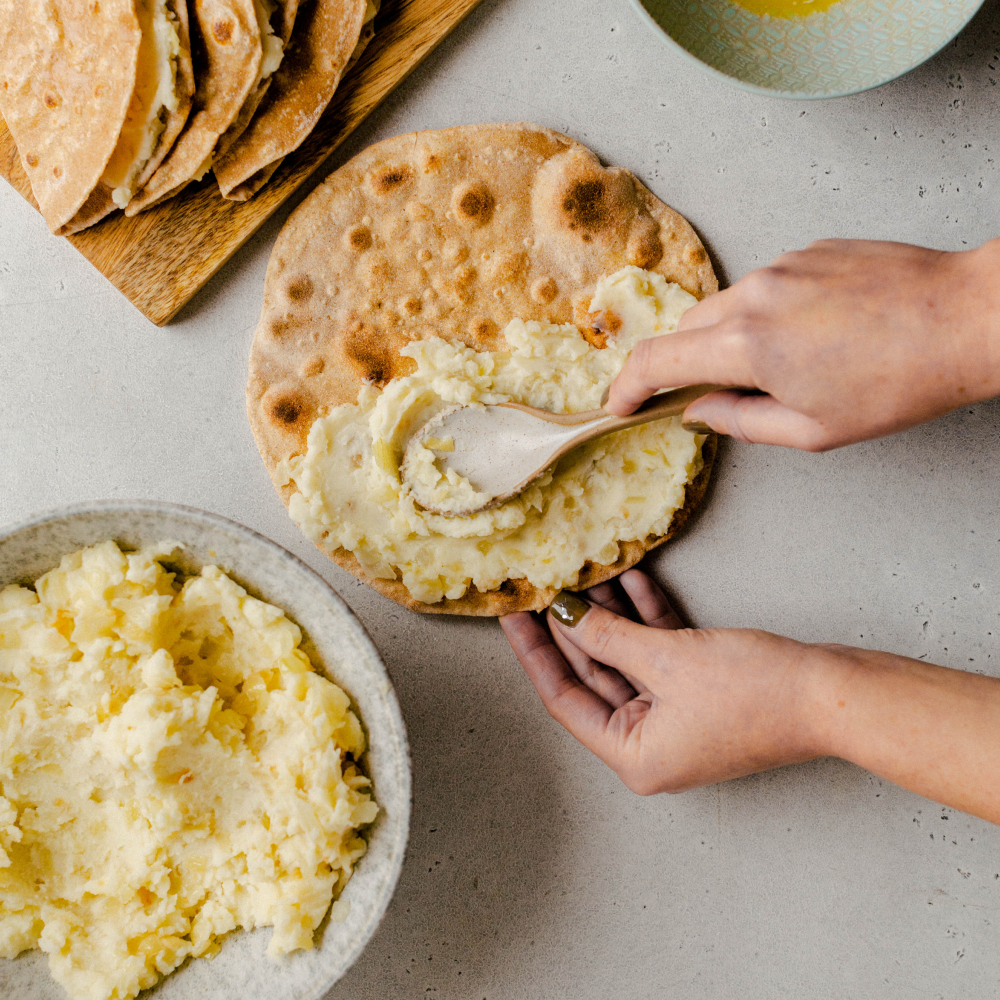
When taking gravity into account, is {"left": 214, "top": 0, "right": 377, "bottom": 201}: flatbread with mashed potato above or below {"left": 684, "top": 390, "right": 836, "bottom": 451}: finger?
above

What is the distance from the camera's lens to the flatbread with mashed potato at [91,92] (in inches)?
51.4

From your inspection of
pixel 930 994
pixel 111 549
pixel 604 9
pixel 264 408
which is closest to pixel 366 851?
pixel 111 549

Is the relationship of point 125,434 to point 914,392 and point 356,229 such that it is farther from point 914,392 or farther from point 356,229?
point 914,392

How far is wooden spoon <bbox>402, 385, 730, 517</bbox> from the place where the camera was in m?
1.40

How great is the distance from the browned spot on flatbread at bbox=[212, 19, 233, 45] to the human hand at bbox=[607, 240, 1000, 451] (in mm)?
890

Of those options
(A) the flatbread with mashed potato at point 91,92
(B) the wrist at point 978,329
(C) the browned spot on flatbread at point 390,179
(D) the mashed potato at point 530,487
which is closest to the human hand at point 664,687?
(D) the mashed potato at point 530,487

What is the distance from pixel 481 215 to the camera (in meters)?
1.50

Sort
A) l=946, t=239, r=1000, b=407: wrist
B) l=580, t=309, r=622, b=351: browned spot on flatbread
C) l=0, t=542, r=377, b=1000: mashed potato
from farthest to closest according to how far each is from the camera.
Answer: l=580, t=309, r=622, b=351: browned spot on flatbread
l=0, t=542, r=377, b=1000: mashed potato
l=946, t=239, r=1000, b=407: wrist

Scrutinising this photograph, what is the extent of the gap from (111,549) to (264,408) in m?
→ 0.39

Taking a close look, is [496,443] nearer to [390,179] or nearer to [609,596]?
[609,596]

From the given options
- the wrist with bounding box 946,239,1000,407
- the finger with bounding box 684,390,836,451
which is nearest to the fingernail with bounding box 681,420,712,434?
the finger with bounding box 684,390,836,451

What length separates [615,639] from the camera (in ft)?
4.91

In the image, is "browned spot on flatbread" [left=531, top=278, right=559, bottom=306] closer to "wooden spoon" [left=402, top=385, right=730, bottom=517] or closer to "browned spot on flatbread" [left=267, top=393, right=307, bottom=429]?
"wooden spoon" [left=402, top=385, right=730, bottom=517]

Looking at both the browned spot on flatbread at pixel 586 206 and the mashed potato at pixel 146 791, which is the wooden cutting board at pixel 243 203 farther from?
the mashed potato at pixel 146 791
